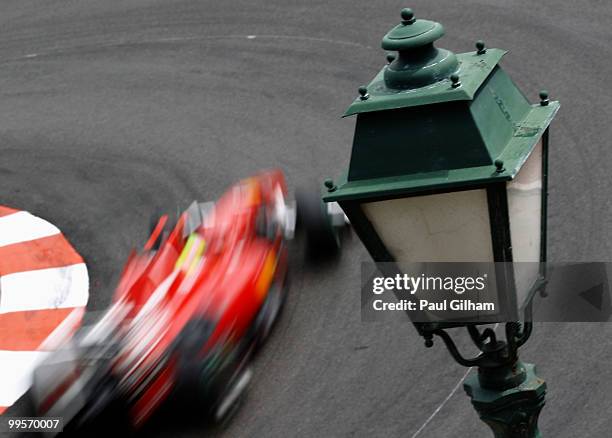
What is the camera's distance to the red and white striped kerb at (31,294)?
8875mm

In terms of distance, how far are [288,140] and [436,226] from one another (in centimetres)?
875

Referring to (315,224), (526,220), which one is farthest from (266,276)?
(526,220)

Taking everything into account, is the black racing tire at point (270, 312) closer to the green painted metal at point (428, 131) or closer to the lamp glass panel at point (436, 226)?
the lamp glass panel at point (436, 226)

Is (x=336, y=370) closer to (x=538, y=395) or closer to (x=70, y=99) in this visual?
(x=538, y=395)

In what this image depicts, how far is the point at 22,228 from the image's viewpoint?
11.2 m

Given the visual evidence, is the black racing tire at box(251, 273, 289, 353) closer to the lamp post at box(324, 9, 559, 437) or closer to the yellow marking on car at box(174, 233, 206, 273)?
the yellow marking on car at box(174, 233, 206, 273)

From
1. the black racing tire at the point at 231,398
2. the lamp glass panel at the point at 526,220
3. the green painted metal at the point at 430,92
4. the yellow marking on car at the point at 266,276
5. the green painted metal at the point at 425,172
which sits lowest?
the black racing tire at the point at 231,398

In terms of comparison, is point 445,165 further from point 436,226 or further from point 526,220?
point 526,220

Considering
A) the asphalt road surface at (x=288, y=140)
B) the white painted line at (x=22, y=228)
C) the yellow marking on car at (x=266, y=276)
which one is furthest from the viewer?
the white painted line at (x=22, y=228)

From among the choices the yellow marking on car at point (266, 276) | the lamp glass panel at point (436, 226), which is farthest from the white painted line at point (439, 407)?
the lamp glass panel at point (436, 226)

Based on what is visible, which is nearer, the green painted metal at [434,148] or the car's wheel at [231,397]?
the green painted metal at [434,148]

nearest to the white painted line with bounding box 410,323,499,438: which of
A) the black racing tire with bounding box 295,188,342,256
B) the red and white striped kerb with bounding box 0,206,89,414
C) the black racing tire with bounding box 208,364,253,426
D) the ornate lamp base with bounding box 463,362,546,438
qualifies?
the black racing tire with bounding box 208,364,253,426

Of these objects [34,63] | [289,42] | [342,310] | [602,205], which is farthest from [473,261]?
[34,63]

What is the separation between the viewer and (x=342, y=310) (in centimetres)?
892
